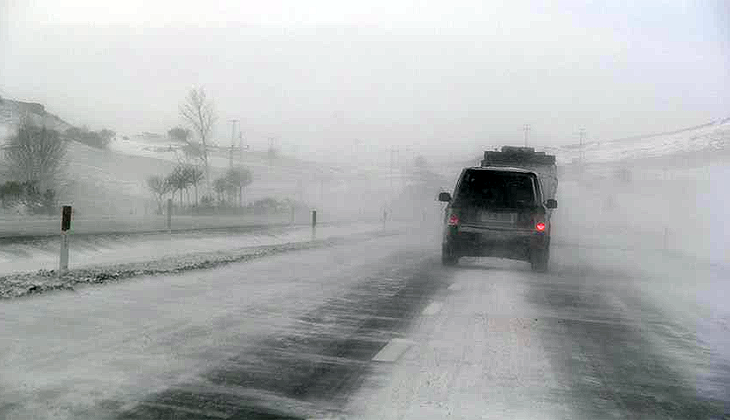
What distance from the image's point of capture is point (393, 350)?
8.07m

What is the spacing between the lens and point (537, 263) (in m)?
18.4

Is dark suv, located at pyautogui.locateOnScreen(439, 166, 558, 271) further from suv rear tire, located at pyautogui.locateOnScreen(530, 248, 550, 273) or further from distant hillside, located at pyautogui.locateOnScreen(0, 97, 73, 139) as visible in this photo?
distant hillside, located at pyautogui.locateOnScreen(0, 97, 73, 139)

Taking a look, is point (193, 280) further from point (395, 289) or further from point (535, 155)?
point (535, 155)

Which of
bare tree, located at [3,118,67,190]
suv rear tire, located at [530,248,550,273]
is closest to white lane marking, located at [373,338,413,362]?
suv rear tire, located at [530,248,550,273]

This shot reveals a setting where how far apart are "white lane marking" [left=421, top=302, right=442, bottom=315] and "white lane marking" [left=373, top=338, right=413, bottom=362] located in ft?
7.38

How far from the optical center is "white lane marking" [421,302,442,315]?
10.9 m

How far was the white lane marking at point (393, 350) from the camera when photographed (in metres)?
7.64

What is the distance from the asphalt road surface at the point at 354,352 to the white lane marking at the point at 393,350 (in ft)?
0.06

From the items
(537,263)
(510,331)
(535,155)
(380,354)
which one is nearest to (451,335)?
(510,331)

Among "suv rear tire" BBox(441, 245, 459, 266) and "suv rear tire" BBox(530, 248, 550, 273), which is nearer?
"suv rear tire" BBox(530, 248, 550, 273)

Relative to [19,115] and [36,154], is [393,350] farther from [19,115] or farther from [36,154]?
[19,115]

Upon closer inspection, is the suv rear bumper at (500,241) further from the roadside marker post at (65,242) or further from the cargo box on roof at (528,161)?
the cargo box on roof at (528,161)

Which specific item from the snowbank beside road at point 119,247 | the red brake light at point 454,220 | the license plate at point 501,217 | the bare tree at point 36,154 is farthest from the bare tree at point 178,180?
the license plate at point 501,217

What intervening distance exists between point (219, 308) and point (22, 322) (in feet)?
7.97
